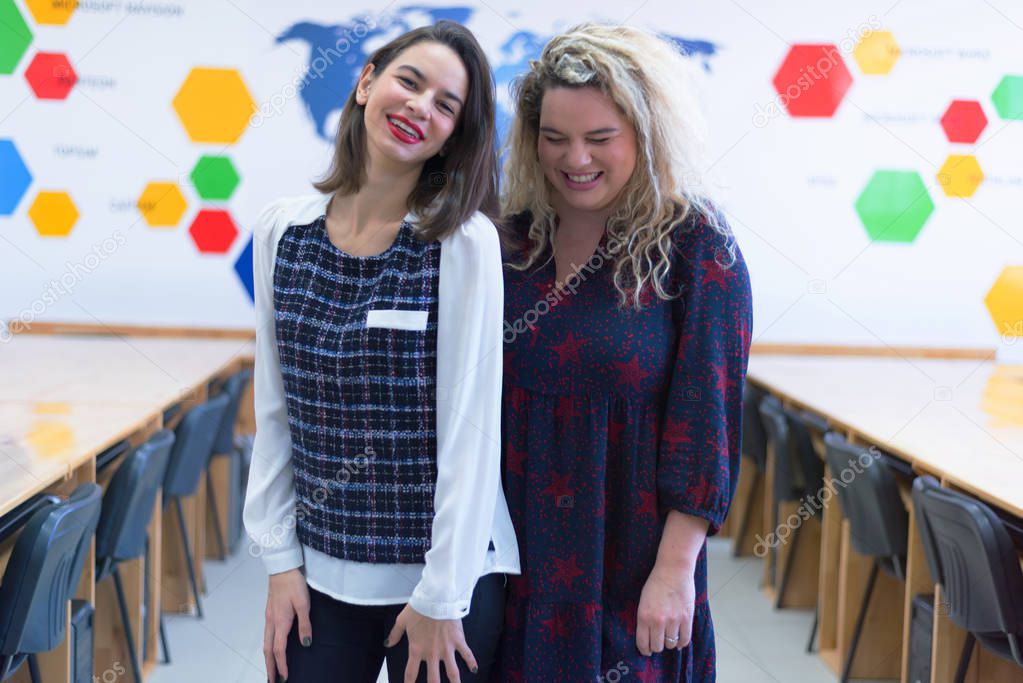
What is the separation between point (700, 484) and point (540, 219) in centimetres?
40

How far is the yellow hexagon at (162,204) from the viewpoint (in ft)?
14.6

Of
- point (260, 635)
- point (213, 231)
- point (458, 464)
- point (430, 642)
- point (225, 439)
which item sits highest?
point (458, 464)

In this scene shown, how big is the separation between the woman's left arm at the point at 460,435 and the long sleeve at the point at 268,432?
0.66 feet

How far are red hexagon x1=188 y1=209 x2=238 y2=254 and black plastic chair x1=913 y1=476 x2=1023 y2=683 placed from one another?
318 centimetres

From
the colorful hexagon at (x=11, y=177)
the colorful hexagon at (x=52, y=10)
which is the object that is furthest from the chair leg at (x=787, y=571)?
the colorful hexagon at (x=52, y=10)

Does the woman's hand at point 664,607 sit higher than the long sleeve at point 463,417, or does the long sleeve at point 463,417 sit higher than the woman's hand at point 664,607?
the long sleeve at point 463,417

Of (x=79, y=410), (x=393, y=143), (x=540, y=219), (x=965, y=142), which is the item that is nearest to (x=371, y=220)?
(x=393, y=143)

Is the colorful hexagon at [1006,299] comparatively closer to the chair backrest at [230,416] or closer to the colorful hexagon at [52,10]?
the chair backrest at [230,416]

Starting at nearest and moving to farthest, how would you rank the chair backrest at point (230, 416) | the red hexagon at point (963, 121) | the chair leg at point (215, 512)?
the chair backrest at point (230, 416) < the chair leg at point (215, 512) < the red hexagon at point (963, 121)

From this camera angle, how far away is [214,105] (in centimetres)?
443

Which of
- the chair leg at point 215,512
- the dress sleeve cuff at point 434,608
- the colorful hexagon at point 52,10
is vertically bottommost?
the chair leg at point 215,512

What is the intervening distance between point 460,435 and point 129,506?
1.57 metres

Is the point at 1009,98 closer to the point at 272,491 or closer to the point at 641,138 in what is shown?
the point at 641,138

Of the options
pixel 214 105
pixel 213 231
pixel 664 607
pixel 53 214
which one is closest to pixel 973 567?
pixel 664 607
